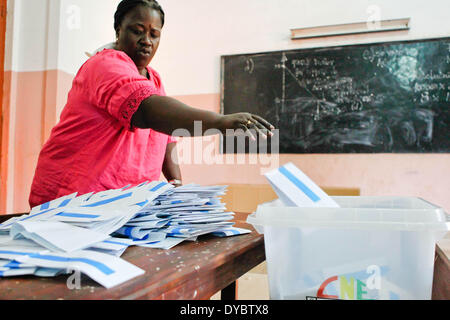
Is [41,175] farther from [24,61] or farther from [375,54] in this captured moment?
[375,54]

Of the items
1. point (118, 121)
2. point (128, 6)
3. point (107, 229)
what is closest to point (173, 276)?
point (107, 229)

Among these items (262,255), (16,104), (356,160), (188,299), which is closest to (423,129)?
(356,160)

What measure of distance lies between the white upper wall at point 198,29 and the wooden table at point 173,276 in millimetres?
2703

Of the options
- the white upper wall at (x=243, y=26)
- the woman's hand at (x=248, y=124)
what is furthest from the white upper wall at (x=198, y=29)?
the woman's hand at (x=248, y=124)

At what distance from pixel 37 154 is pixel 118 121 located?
6.97ft

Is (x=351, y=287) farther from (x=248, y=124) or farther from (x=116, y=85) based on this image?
(x=116, y=85)

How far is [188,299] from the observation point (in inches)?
19.8

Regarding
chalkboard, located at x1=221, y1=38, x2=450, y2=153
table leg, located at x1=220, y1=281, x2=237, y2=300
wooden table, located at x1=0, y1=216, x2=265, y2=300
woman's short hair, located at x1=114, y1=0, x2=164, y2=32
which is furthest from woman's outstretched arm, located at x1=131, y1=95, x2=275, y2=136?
chalkboard, located at x1=221, y1=38, x2=450, y2=153

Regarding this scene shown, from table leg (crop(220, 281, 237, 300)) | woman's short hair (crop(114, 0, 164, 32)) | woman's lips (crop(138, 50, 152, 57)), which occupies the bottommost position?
table leg (crop(220, 281, 237, 300))

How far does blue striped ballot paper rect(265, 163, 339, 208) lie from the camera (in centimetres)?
57

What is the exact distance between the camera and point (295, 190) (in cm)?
58

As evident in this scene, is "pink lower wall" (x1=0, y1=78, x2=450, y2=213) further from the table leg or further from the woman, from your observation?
the table leg

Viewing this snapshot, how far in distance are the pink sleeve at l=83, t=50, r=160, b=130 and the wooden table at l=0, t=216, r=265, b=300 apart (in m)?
0.41

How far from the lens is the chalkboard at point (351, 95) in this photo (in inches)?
119
